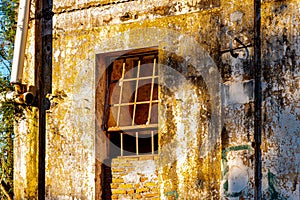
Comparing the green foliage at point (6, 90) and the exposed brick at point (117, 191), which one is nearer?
the exposed brick at point (117, 191)

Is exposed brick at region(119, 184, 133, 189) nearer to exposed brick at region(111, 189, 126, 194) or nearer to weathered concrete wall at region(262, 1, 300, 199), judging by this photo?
exposed brick at region(111, 189, 126, 194)

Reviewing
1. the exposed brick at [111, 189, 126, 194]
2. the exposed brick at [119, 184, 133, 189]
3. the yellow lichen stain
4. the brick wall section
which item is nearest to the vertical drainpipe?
the brick wall section

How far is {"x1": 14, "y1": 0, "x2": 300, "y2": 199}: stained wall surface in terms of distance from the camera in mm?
7734

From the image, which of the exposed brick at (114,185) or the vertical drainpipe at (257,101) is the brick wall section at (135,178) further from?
the vertical drainpipe at (257,101)

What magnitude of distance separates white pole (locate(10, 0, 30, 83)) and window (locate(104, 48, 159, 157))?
1.22m

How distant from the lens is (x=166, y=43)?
28.4ft

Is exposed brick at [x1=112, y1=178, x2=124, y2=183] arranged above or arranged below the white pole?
below

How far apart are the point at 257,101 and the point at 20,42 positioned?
351cm

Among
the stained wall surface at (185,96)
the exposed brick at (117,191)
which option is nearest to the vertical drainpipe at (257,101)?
the stained wall surface at (185,96)

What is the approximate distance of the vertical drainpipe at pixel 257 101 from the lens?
25.3 feet

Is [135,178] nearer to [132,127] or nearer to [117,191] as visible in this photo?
[117,191]

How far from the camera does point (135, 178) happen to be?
28.7 feet

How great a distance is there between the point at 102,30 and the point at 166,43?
101 centimetres

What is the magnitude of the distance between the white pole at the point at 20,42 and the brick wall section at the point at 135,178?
1801mm
